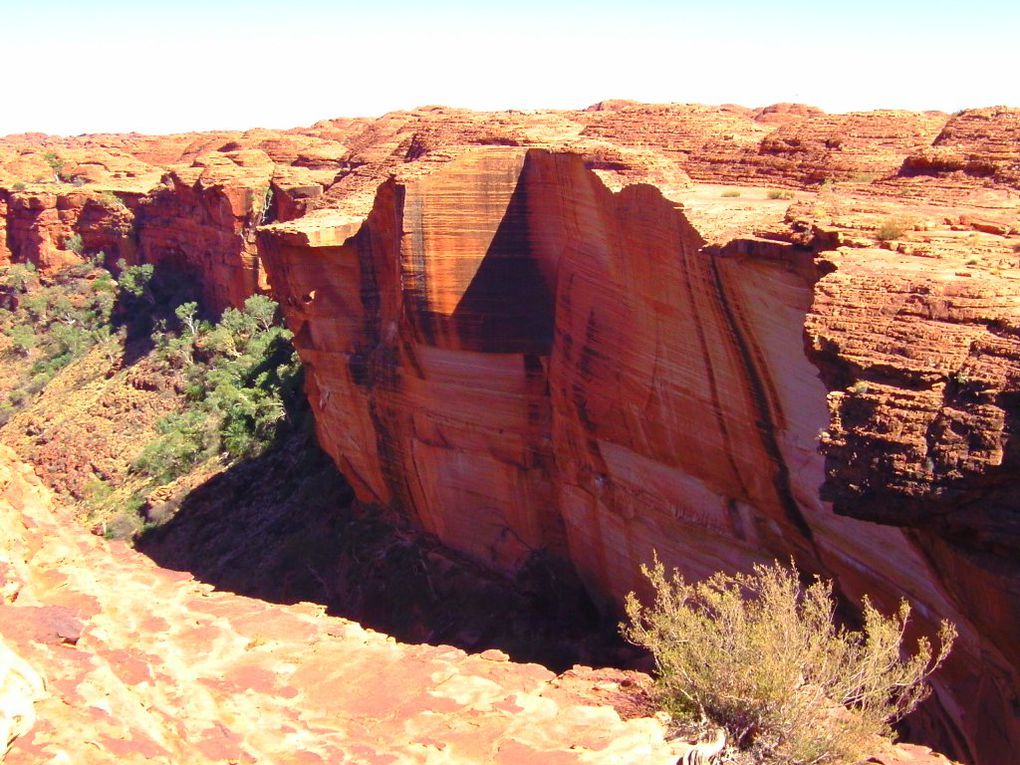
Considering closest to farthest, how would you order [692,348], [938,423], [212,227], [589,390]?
[938,423] → [692,348] → [589,390] → [212,227]

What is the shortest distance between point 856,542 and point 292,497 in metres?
16.7

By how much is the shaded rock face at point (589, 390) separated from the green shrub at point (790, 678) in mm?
822

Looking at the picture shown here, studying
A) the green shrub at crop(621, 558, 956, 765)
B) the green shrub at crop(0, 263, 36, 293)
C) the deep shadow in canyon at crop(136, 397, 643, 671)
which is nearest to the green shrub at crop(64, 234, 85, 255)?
the green shrub at crop(0, 263, 36, 293)

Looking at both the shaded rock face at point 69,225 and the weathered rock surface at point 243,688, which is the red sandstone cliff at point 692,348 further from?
the shaded rock face at point 69,225

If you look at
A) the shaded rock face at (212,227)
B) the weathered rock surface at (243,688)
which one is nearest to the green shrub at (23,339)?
the shaded rock face at (212,227)

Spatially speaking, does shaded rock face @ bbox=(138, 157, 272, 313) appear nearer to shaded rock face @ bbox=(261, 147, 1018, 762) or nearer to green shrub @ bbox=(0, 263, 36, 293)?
green shrub @ bbox=(0, 263, 36, 293)

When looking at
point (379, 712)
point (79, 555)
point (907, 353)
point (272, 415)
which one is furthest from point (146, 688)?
point (272, 415)

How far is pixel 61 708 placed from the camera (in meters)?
7.48

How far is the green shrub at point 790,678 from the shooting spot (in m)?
9.50

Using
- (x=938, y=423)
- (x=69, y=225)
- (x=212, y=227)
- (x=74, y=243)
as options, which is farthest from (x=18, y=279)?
(x=938, y=423)

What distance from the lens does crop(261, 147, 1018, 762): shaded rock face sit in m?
10.9

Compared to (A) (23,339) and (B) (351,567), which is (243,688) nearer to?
(B) (351,567)

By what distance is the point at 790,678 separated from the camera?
966 centimetres

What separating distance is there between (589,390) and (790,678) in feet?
22.7
